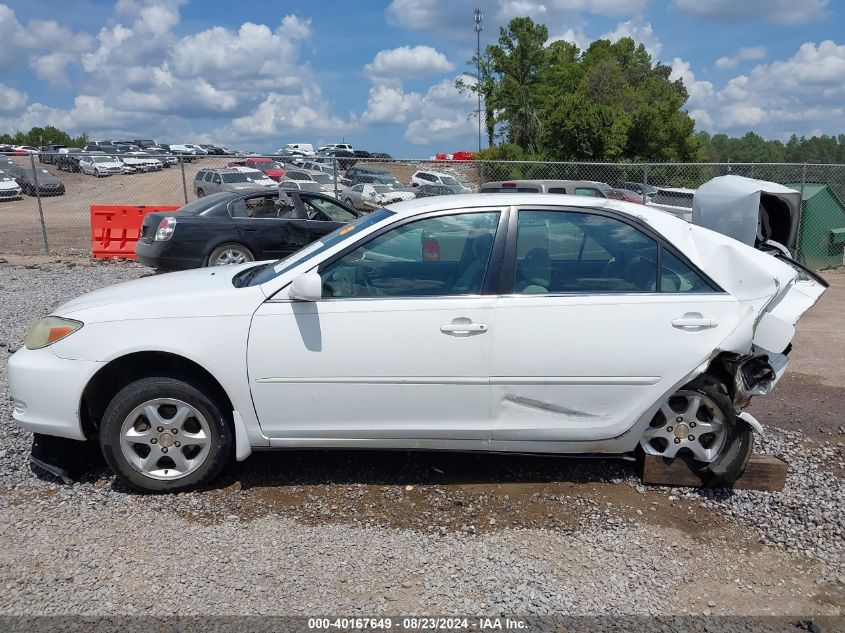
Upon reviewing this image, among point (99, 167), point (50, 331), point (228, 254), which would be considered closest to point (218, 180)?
point (99, 167)

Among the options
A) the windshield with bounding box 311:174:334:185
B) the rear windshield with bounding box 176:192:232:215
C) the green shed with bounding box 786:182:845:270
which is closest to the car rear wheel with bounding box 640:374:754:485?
the rear windshield with bounding box 176:192:232:215

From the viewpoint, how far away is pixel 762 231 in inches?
242

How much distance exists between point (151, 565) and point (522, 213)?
2683 millimetres

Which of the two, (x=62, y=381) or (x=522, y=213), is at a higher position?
(x=522, y=213)

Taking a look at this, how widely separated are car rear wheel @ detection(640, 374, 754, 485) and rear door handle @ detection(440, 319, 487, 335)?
45.0 inches

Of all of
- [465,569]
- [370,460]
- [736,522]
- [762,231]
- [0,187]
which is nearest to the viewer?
[465,569]

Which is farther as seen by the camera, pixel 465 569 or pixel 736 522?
pixel 736 522

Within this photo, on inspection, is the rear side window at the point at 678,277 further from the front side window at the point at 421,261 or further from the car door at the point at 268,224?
the car door at the point at 268,224

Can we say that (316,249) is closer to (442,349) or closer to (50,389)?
(442,349)

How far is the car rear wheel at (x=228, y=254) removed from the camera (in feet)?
36.3

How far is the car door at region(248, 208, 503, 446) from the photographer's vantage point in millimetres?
3906

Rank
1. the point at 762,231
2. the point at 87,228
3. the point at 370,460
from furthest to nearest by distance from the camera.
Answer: the point at 87,228 → the point at 762,231 → the point at 370,460

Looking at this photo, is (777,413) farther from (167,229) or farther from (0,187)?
(0,187)

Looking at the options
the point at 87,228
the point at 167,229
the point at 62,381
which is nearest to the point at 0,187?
the point at 87,228
